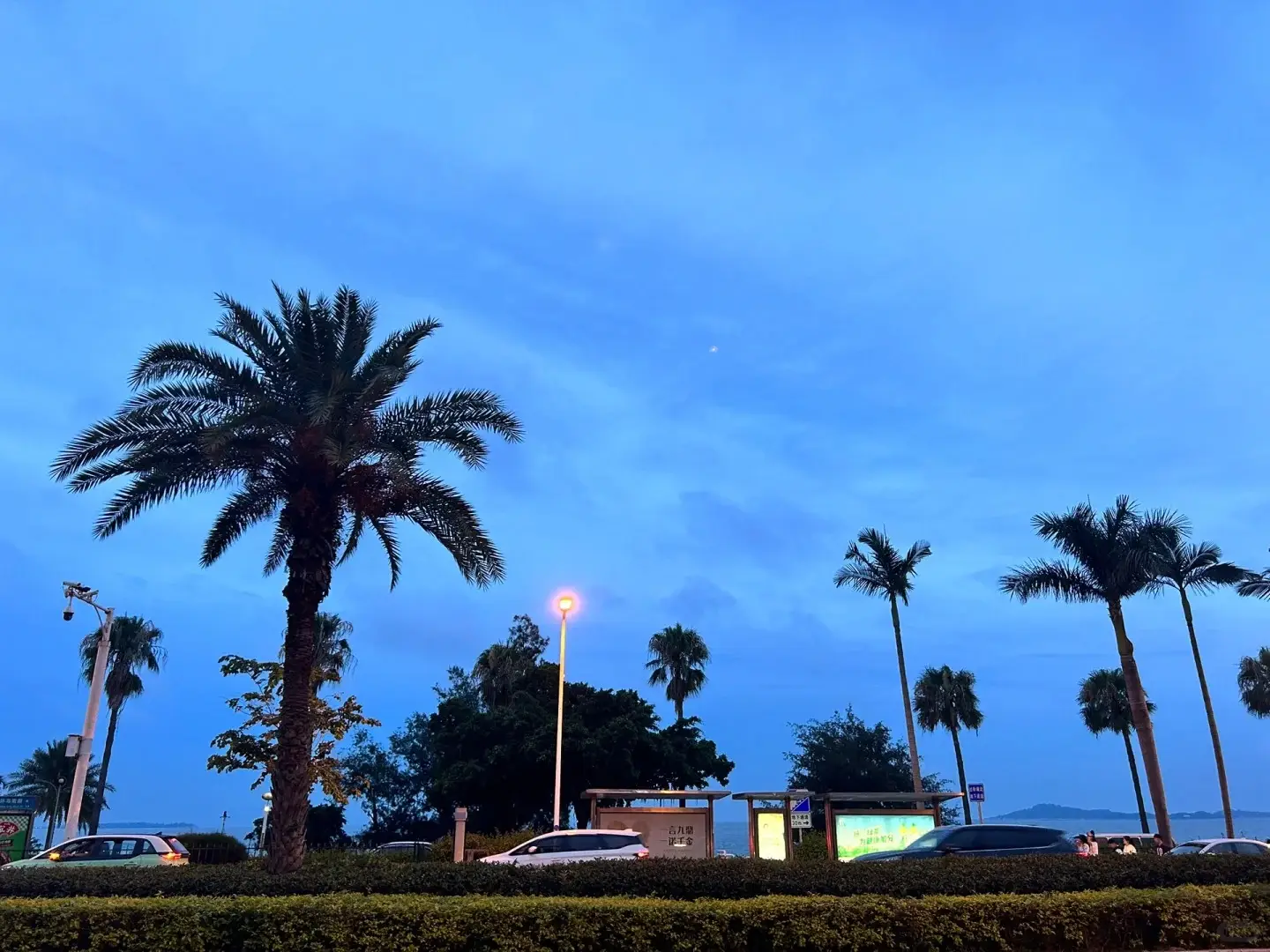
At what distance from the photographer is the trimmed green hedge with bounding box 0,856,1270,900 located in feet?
39.5

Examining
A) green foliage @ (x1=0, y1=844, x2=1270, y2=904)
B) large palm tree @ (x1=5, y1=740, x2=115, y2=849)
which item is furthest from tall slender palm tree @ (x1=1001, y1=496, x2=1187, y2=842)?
large palm tree @ (x1=5, y1=740, x2=115, y2=849)

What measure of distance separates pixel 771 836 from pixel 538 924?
61.5ft

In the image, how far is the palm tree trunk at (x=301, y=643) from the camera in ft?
50.5

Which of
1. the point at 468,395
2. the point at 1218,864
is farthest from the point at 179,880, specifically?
the point at 1218,864

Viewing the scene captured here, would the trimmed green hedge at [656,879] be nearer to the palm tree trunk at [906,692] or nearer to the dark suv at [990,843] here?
the dark suv at [990,843]

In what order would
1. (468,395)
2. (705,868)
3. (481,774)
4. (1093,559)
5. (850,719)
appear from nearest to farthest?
(705,868), (468,395), (1093,559), (481,774), (850,719)

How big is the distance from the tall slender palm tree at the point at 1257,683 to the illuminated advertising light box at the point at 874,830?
31.2 meters

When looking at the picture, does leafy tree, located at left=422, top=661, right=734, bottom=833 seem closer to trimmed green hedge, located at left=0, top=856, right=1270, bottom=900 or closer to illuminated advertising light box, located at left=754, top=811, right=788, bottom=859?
illuminated advertising light box, located at left=754, top=811, right=788, bottom=859

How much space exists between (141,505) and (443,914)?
1099 cm

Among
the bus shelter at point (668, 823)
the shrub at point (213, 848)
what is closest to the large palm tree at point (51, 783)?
the shrub at point (213, 848)

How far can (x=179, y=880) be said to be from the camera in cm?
1258

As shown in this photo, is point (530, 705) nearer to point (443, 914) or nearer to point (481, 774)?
point (481, 774)

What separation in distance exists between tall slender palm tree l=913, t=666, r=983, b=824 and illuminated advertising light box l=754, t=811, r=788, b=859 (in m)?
36.7

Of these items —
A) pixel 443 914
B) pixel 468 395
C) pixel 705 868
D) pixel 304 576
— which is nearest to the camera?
pixel 443 914
